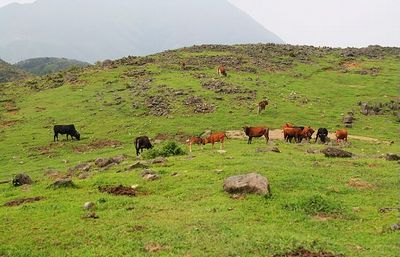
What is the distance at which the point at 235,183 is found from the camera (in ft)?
61.1

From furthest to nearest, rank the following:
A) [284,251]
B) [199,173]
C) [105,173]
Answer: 1. [105,173]
2. [199,173]
3. [284,251]

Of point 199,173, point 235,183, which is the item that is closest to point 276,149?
point 199,173

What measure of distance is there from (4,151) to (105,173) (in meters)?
16.3

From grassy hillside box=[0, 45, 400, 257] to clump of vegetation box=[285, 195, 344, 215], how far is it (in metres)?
0.04

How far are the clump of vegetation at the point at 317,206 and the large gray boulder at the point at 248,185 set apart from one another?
130cm

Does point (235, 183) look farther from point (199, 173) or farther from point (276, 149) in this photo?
point (276, 149)

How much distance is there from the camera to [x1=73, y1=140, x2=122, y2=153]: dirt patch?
36.4 m

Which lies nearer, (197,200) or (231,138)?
(197,200)

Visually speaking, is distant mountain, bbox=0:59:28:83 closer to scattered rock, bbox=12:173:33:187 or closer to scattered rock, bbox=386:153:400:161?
scattered rock, bbox=12:173:33:187

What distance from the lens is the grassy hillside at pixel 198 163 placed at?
48.4ft

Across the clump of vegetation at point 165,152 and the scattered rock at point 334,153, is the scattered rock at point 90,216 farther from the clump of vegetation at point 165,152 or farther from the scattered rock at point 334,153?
the scattered rock at point 334,153

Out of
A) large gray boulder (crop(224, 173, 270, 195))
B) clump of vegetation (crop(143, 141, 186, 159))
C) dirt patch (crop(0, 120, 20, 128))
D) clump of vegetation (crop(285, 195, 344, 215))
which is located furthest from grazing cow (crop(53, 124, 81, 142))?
clump of vegetation (crop(285, 195, 344, 215))

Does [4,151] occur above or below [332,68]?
below

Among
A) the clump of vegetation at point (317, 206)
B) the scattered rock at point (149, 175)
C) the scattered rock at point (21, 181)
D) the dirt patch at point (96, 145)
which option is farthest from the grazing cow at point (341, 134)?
the scattered rock at point (21, 181)
